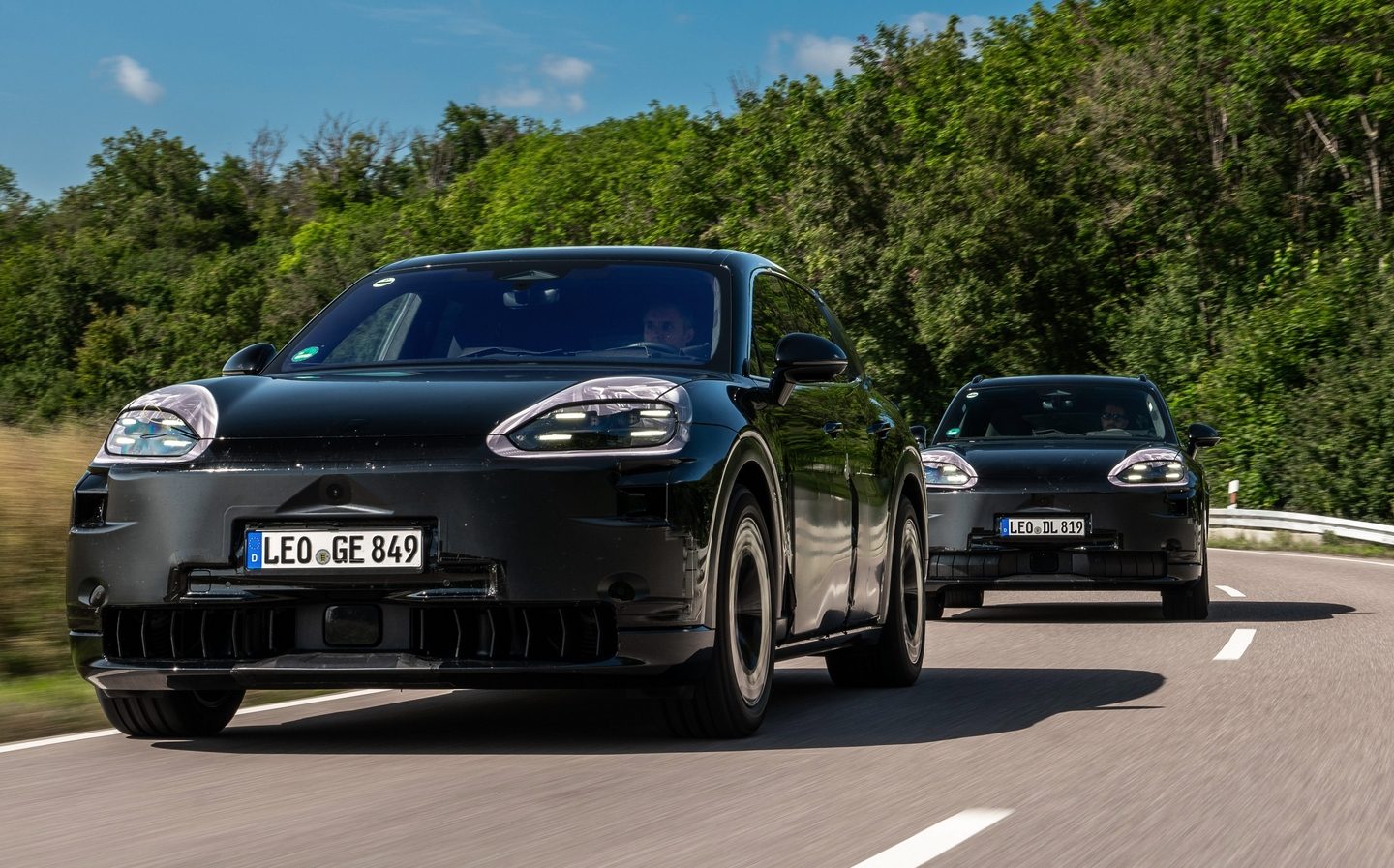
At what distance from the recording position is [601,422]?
6.09m

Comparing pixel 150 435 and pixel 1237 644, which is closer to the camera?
pixel 150 435

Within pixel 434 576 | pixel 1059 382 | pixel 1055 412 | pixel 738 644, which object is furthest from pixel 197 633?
pixel 1059 382

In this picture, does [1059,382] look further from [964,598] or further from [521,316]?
[521,316]

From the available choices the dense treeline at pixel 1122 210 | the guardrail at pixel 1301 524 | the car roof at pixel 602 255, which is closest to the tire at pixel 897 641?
the car roof at pixel 602 255

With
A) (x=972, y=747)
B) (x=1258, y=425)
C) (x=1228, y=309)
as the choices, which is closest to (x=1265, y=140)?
(x=1228, y=309)

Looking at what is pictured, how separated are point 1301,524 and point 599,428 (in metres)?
26.2

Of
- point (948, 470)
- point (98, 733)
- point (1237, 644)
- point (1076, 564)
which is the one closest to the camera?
point (98, 733)

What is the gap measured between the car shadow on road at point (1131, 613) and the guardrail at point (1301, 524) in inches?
512

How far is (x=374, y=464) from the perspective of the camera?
234 inches

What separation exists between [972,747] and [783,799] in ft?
4.62

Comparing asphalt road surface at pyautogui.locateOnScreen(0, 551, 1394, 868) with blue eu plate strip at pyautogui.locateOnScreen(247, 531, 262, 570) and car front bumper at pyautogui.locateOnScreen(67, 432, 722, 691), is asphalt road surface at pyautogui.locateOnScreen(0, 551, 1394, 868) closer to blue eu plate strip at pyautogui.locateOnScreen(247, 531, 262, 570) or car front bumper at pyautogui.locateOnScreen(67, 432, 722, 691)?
car front bumper at pyautogui.locateOnScreen(67, 432, 722, 691)

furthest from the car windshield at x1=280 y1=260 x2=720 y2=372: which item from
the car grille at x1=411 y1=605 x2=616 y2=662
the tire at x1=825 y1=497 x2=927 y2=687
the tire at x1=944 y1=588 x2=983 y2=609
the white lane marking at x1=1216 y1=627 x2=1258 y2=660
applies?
the tire at x1=944 y1=588 x2=983 y2=609

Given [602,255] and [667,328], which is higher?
[602,255]

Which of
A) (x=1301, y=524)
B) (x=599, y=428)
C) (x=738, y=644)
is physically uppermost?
(x=599, y=428)
